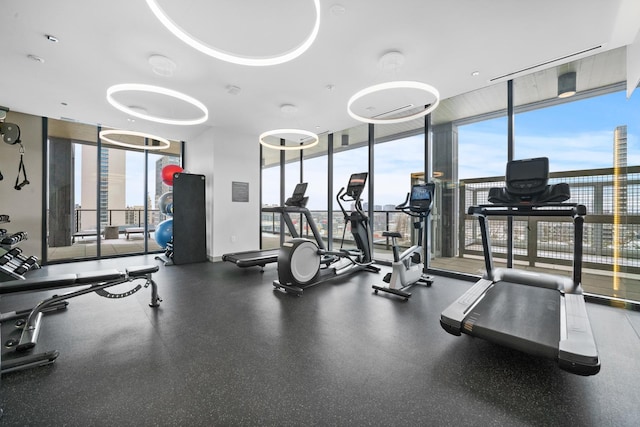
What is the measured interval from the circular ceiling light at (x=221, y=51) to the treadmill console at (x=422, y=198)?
8.75ft

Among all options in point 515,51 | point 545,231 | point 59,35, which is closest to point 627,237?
point 545,231

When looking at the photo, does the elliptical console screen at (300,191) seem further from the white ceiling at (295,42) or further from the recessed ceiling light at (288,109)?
the white ceiling at (295,42)

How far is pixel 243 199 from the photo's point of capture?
6.72 m

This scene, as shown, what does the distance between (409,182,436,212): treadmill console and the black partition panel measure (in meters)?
4.76

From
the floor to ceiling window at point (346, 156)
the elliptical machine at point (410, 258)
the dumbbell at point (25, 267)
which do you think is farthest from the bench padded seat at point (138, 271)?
the floor to ceiling window at point (346, 156)

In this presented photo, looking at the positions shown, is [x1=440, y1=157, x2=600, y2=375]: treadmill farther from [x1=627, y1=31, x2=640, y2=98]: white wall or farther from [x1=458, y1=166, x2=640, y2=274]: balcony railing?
[x1=627, y1=31, x2=640, y2=98]: white wall

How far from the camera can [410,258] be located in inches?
164

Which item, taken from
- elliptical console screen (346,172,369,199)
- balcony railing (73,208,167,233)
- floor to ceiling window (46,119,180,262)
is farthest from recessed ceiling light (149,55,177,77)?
balcony railing (73,208,167,233)

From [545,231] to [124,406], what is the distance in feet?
18.0

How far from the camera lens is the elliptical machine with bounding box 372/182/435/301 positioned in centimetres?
382

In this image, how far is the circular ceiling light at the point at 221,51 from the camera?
2437 millimetres

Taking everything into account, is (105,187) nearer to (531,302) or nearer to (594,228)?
(531,302)

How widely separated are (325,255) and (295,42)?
127 inches

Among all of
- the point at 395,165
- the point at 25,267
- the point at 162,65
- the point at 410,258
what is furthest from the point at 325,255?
the point at 25,267
